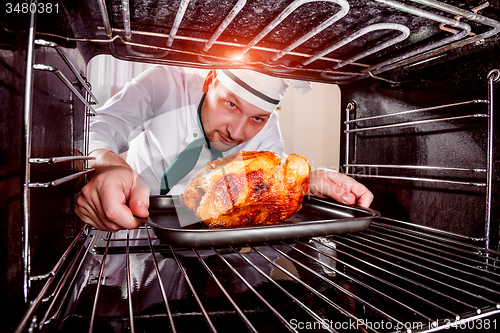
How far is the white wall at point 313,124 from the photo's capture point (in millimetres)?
3727

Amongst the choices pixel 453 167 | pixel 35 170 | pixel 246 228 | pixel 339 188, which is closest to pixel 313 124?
pixel 339 188

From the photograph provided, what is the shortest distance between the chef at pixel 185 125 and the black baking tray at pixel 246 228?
12cm

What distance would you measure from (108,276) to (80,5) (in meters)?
0.68

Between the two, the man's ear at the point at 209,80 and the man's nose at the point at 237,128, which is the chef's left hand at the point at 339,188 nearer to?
the man's nose at the point at 237,128

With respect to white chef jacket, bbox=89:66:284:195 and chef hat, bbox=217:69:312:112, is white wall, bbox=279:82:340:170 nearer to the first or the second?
white chef jacket, bbox=89:66:284:195

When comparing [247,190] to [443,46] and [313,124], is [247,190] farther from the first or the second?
[313,124]

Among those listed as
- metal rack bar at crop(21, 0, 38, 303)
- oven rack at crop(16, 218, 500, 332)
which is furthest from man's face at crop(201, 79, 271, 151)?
metal rack bar at crop(21, 0, 38, 303)

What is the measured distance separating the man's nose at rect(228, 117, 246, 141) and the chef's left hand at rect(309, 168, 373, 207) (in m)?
0.57

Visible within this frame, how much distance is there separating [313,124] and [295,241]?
3132 millimetres

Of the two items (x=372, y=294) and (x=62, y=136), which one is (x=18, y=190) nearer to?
(x=62, y=136)

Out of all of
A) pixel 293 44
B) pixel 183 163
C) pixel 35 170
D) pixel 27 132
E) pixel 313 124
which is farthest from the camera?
pixel 313 124

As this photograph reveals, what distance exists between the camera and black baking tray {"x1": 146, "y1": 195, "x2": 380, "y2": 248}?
0.64 meters

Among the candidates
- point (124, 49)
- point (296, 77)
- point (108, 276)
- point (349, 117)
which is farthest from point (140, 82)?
point (108, 276)

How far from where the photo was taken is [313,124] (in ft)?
12.5
